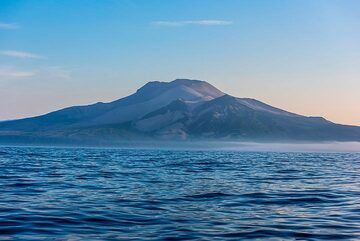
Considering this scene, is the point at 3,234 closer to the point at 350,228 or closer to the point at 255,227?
the point at 255,227

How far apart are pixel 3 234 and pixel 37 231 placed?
4.26 ft

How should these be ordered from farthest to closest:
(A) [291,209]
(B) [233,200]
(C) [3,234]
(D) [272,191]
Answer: (D) [272,191]
(B) [233,200]
(A) [291,209]
(C) [3,234]

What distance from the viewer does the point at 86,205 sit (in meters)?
27.5

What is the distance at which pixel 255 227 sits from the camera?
22.1m

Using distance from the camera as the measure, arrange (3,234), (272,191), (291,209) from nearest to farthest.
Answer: (3,234) < (291,209) < (272,191)

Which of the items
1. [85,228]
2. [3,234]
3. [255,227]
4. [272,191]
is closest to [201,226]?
[255,227]

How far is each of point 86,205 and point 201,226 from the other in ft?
25.8

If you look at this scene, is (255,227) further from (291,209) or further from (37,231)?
(37,231)

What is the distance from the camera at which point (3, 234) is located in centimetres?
1989

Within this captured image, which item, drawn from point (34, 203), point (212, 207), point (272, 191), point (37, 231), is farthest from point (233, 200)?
point (37, 231)

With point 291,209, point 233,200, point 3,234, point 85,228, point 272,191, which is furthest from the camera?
point 272,191

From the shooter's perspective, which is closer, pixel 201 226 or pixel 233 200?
pixel 201 226

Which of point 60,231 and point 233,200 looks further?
point 233,200

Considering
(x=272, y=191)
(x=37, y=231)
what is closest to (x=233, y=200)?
(x=272, y=191)
